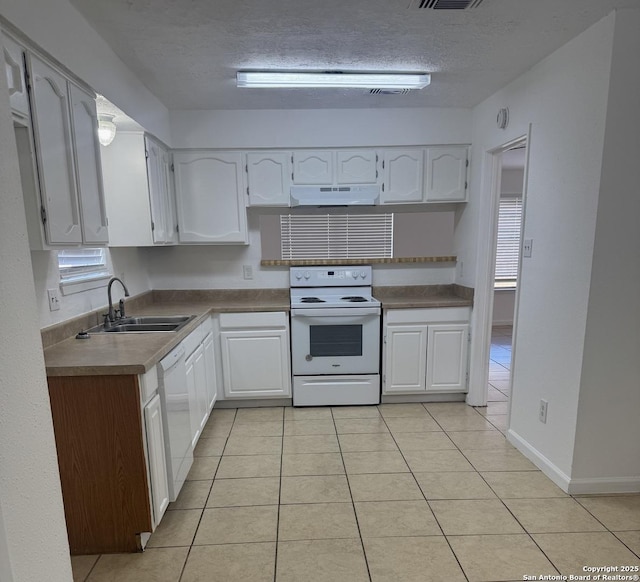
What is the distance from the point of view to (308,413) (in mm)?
3072

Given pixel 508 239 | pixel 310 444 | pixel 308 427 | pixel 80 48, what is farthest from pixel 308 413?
pixel 508 239

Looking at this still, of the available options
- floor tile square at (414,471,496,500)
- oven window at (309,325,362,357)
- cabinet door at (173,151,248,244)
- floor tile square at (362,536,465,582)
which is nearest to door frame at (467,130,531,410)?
oven window at (309,325,362,357)

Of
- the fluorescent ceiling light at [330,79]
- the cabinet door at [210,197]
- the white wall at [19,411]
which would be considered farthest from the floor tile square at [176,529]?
the fluorescent ceiling light at [330,79]

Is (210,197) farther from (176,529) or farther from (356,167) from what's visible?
(176,529)

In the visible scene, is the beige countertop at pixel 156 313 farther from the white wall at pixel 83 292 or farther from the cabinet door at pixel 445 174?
the cabinet door at pixel 445 174

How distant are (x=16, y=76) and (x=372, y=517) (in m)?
2.38

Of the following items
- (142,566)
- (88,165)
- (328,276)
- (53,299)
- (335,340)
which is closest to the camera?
(142,566)

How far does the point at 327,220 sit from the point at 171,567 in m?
2.70

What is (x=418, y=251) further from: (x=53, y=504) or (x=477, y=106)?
(x=53, y=504)

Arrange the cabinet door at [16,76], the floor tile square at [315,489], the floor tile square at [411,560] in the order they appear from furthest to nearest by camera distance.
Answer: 1. the floor tile square at [315,489]
2. the floor tile square at [411,560]
3. the cabinet door at [16,76]

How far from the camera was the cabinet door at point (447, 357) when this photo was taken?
10.2 ft

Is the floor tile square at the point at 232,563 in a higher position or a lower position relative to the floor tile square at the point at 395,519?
lower

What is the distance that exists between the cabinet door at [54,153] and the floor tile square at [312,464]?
171cm

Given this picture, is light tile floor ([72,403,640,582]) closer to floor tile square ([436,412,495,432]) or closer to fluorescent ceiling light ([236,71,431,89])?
floor tile square ([436,412,495,432])
